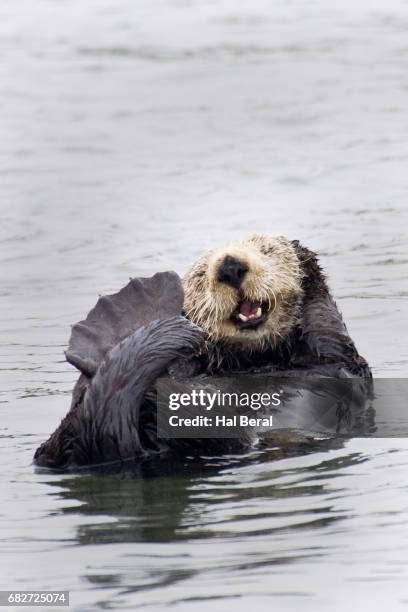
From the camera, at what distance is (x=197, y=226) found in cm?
1148

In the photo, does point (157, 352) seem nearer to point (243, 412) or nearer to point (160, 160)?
point (243, 412)

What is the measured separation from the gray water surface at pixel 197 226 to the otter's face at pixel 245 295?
0.75m

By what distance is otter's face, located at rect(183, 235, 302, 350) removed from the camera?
6.16 m

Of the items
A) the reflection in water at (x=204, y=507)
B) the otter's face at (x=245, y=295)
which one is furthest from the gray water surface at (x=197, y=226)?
the otter's face at (x=245, y=295)

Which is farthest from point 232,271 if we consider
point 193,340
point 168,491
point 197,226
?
point 197,226

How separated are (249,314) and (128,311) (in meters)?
0.58

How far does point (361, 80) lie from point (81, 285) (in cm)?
625

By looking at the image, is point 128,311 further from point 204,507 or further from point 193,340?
point 204,507

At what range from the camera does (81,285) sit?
→ 33.4 ft

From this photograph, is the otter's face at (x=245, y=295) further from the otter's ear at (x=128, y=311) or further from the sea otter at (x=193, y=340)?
the otter's ear at (x=128, y=311)

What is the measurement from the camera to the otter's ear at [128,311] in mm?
5855

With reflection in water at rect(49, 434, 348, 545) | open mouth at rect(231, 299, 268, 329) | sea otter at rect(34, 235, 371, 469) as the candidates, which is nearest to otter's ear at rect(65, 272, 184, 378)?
sea otter at rect(34, 235, 371, 469)

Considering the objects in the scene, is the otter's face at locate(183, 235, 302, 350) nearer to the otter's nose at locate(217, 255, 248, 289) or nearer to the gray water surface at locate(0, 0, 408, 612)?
the otter's nose at locate(217, 255, 248, 289)

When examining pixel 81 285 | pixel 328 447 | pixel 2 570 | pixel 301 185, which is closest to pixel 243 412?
pixel 328 447
